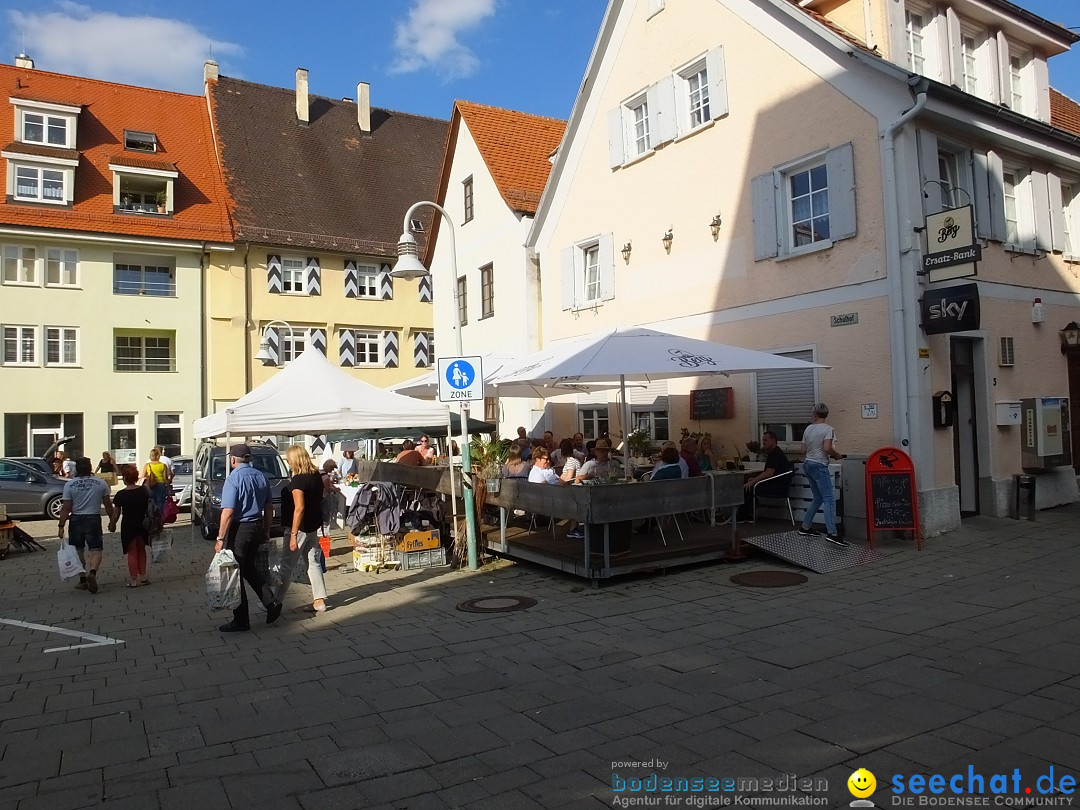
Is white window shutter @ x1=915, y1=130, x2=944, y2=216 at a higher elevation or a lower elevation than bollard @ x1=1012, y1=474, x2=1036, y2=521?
higher

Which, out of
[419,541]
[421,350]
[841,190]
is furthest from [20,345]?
[841,190]

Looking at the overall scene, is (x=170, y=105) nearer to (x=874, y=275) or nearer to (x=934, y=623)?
(x=874, y=275)

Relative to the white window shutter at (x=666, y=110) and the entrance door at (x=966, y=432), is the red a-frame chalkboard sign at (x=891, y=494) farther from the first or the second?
the white window shutter at (x=666, y=110)

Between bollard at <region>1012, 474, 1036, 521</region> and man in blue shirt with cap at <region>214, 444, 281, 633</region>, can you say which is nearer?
man in blue shirt with cap at <region>214, 444, 281, 633</region>

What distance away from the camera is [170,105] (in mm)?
34344

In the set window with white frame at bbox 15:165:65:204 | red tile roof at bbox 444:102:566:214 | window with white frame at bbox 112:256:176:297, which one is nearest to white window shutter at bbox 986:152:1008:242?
red tile roof at bbox 444:102:566:214

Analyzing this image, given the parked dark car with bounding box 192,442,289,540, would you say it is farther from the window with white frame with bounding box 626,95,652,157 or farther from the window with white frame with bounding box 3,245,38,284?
the window with white frame with bounding box 3,245,38,284

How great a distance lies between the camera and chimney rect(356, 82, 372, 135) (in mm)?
38125

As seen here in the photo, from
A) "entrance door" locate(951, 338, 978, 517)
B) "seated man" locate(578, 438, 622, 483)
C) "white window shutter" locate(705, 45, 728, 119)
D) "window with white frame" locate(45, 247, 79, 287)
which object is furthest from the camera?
"window with white frame" locate(45, 247, 79, 287)

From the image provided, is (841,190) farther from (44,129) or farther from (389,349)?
(44,129)

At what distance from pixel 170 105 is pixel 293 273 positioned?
10018 mm

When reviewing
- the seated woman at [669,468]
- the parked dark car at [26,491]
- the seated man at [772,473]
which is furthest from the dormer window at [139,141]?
the seated man at [772,473]

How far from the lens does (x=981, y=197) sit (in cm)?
1191

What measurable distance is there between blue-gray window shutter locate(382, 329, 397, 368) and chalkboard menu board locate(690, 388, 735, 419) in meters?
21.0
